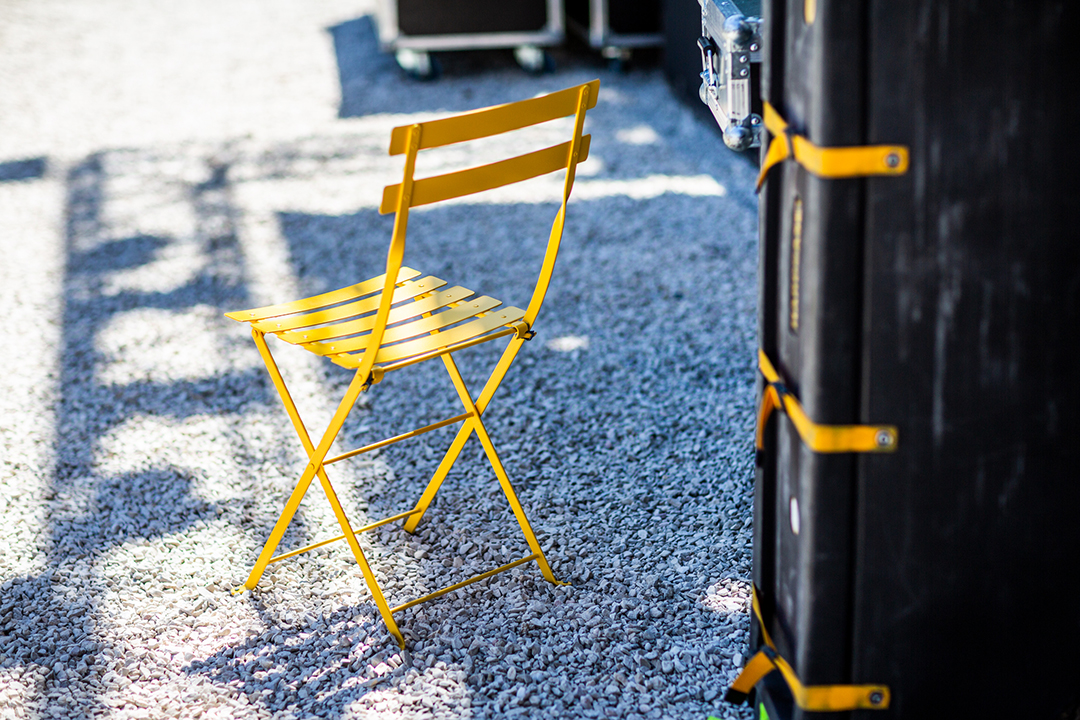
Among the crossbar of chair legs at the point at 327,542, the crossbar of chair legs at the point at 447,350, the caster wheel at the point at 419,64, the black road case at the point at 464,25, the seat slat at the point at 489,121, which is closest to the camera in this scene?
the seat slat at the point at 489,121

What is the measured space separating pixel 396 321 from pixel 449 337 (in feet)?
0.44

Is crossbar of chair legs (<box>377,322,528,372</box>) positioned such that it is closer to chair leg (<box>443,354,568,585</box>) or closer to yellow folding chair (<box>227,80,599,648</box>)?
yellow folding chair (<box>227,80,599,648</box>)

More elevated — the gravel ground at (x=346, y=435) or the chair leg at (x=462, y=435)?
the chair leg at (x=462, y=435)

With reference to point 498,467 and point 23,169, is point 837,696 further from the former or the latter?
point 23,169

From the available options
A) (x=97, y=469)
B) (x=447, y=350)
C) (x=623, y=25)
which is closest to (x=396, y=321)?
(x=447, y=350)

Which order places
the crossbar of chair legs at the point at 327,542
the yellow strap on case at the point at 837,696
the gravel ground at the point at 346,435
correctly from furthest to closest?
the crossbar of chair legs at the point at 327,542 → the gravel ground at the point at 346,435 → the yellow strap on case at the point at 837,696

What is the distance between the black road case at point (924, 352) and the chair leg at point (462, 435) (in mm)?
658

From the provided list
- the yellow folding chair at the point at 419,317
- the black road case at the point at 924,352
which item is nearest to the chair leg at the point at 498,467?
the yellow folding chair at the point at 419,317

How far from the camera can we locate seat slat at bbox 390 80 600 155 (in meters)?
1.82

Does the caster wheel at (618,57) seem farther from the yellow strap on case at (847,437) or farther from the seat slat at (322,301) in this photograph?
the yellow strap on case at (847,437)

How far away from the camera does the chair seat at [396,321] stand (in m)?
2.15

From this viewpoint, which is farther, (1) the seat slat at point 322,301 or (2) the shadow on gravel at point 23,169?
(2) the shadow on gravel at point 23,169

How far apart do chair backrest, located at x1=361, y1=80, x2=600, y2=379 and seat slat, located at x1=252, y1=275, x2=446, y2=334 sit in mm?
243

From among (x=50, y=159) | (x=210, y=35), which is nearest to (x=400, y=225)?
(x=50, y=159)
